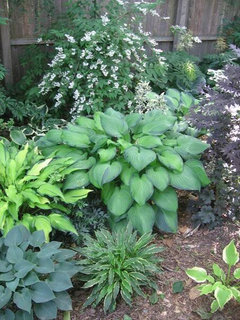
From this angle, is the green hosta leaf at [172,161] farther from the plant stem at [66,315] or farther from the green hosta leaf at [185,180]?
the plant stem at [66,315]

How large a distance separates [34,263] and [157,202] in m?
1.22

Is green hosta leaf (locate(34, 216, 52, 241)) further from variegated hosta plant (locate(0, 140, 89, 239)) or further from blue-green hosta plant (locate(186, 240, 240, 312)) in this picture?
blue-green hosta plant (locate(186, 240, 240, 312))

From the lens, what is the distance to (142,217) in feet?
10.4

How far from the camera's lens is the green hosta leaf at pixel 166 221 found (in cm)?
329

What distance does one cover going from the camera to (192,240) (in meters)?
3.39

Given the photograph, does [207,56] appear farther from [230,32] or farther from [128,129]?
[128,129]

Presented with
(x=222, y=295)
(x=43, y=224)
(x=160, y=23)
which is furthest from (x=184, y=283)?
(x=160, y=23)

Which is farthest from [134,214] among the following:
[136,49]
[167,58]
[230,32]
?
[230,32]

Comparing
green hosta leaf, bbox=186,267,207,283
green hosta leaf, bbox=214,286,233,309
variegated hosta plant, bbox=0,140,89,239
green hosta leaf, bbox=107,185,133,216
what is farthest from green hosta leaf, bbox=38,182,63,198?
green hosta leaf, bbox=214,286,233,309

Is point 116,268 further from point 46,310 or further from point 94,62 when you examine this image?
point 94,62

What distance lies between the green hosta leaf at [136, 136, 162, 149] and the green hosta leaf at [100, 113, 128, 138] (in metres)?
0.17

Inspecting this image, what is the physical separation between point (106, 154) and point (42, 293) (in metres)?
1.27

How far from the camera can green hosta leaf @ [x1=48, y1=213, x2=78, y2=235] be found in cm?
294

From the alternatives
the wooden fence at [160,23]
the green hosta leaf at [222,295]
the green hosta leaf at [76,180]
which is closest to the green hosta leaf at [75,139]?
the green hosta leaf at [76,180]
